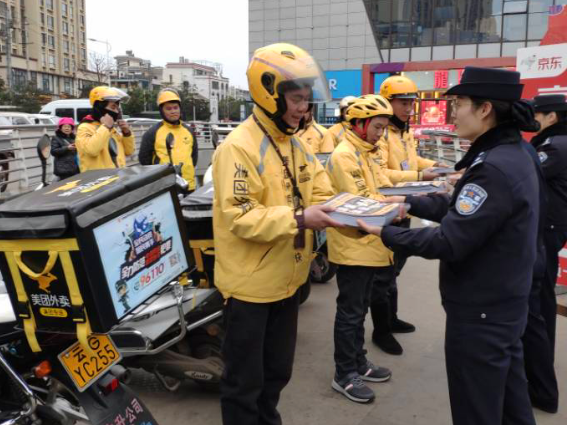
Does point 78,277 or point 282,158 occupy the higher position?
point 282,158

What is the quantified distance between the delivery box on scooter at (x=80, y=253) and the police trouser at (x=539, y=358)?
2.24 m

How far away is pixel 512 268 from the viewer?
6.88ft

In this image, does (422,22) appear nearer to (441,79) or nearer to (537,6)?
(537,6)

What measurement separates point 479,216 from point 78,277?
147 centimetres

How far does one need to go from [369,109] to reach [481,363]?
1907 mm

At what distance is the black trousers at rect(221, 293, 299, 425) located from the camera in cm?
241

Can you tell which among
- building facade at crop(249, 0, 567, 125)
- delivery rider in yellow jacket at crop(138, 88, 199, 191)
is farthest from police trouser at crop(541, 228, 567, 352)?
building facade at crop(249, 0, 567, 125)

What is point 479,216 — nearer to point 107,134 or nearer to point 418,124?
point 107,134

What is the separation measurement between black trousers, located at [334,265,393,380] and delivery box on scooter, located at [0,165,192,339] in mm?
1520

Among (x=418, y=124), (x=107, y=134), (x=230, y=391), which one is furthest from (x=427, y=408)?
(x=418, y=124)

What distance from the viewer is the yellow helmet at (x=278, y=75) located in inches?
92.2

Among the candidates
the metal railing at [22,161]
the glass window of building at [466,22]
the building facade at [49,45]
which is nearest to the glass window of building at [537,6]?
the glass window of building at [466,22]

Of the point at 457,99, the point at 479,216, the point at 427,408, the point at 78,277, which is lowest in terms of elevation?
the point at 427,408

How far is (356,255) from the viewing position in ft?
11.0
